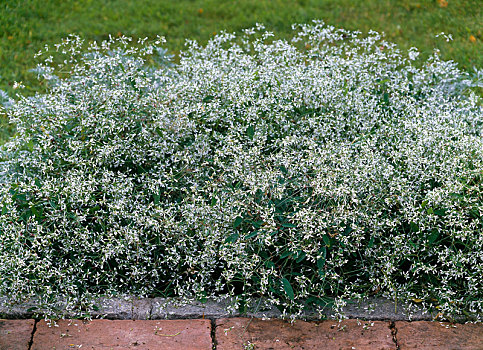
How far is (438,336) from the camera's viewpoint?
9.05 feet

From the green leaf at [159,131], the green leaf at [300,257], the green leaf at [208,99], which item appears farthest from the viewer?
the green leaf at [208,99]

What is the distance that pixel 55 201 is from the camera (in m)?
3.13

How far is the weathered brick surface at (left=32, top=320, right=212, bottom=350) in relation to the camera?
2678mm

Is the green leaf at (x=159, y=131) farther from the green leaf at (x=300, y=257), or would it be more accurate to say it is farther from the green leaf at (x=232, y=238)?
the green leaf at (x=300, y=257)

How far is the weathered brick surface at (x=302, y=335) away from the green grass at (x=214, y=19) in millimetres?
3773

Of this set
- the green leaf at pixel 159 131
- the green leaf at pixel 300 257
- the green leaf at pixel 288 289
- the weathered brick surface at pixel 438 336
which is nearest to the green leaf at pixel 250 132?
A: the green leaf at pixel 159 131

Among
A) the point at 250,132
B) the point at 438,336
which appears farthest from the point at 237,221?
the point at 438,336

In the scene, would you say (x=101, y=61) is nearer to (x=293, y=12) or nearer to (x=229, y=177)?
(x=229, y=177)

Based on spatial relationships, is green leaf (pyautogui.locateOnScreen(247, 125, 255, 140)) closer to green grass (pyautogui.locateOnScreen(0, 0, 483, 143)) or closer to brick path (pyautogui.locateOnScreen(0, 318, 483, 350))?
brick path (pyautogui.locateOnScreen(0, 318, 483, 350))

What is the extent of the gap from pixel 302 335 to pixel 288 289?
24 cm

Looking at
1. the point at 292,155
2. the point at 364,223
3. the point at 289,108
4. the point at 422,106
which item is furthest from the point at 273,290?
the point at 422,106

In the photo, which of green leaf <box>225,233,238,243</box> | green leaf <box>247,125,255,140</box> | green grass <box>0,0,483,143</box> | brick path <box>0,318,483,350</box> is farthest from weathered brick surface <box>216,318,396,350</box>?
green grass <box>0,0,483,143</box>

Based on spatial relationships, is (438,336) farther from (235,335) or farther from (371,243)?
(235,335)

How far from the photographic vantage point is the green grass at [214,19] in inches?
243
